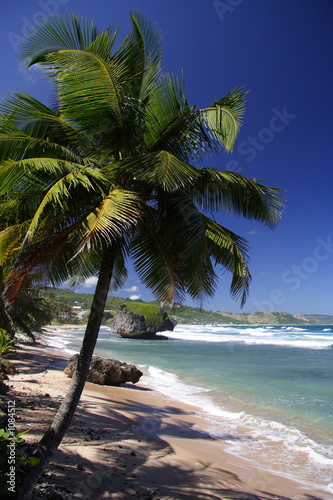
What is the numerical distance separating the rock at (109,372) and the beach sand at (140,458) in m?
2.48

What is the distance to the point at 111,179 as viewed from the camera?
14.8 ft

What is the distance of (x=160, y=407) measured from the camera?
1138 cm

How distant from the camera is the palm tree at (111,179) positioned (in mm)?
4078

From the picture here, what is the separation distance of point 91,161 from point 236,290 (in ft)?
9.95

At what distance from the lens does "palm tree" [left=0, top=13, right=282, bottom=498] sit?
408 cm

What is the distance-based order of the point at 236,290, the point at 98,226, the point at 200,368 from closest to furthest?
the point at 98,226
the point at 236,290
the point at 200,368

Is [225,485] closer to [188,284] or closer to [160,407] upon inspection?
[188,284]

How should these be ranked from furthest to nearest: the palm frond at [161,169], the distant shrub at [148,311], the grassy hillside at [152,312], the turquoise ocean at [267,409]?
the grassy hillside at [152,312] < the distant shrub at [148,311] < the turquoise ocean at [267,409] < the palm frond at [161,169]

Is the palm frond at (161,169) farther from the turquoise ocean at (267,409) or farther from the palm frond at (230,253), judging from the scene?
the turquoise ocean at (267,409)

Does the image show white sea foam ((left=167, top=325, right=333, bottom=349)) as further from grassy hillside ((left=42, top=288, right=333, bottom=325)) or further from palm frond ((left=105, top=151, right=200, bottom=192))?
palm frond ((left=105, top=151, right=200, bottom=192))

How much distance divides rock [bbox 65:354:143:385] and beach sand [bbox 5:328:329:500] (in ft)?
8.13

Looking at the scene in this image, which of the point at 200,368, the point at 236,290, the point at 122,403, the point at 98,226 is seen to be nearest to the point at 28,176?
the point at 98,226

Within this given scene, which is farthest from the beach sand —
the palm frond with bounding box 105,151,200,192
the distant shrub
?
the distant shrub

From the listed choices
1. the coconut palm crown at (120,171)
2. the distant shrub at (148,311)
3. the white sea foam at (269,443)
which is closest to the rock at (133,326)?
the distant shrub at (148,311)
